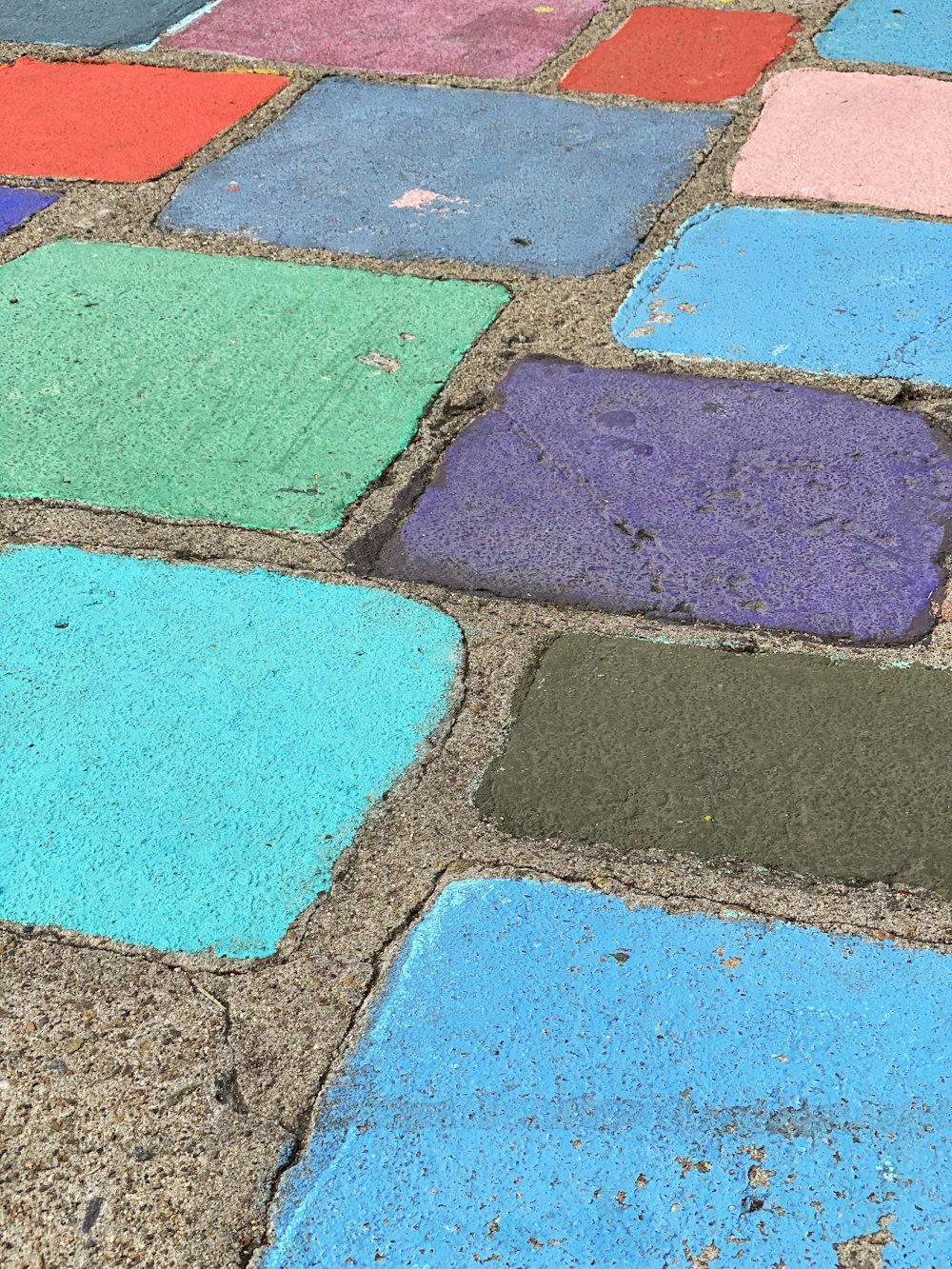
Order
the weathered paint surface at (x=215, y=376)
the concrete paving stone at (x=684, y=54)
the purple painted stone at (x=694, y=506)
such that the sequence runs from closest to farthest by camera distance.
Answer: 1. the purple painted stone at (x=694, y=506)
2. the weathered paint surface at (x=215, y=376)
3. the concrete paving stone at (x=684, y=54)

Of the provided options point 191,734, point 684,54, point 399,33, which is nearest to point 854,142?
point 684,54

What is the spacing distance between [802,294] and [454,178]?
0.82 metres

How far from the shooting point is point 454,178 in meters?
2.85

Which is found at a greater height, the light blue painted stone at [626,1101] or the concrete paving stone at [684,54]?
A: the light blue painted stone at [626,1101]

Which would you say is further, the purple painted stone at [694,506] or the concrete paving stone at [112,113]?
the concrete paving stone at [112,113]

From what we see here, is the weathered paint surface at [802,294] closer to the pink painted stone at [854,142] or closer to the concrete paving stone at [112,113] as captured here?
the pink painted stone at [854,142]

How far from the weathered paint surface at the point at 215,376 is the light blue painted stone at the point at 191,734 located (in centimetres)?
19

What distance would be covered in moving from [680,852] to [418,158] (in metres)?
1.94

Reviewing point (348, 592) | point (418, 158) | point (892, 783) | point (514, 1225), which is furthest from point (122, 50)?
point (514, 1225)

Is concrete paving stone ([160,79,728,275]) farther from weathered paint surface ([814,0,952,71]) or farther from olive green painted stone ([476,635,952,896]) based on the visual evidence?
olive green painted stone ([476,635,952,896])

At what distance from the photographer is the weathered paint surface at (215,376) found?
2021 mm

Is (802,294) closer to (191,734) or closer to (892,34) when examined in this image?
(191,734)

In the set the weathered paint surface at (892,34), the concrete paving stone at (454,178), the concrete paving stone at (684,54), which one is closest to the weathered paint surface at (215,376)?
the concrete paving stone at (454,178)

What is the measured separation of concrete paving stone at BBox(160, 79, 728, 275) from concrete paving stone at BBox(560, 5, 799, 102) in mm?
138
